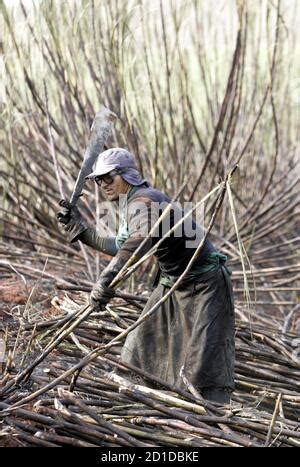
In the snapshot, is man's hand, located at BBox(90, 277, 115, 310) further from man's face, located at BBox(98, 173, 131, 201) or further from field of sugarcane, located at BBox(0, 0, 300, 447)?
man's face, located at BBox(98, 173, 131, 201)

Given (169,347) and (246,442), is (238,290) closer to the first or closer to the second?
(169,347)

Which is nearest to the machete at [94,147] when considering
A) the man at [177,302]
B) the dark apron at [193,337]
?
the man at [177,302]

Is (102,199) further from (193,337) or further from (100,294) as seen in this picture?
(100,294)

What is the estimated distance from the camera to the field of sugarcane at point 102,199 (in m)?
3.21

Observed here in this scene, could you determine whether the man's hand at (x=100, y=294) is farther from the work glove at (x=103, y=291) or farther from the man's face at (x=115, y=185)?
the man's face at (x=115, y=185)

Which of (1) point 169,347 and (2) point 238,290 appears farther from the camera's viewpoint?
(2) point 238,290

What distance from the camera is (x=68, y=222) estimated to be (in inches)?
150

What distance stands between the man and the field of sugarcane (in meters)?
0.13

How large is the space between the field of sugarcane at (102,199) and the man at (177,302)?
13cm

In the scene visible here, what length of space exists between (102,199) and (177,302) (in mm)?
2823

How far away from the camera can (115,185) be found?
3.70m

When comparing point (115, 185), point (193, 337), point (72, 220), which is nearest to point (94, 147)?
point (115, 185)

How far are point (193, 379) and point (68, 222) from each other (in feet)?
2.96
